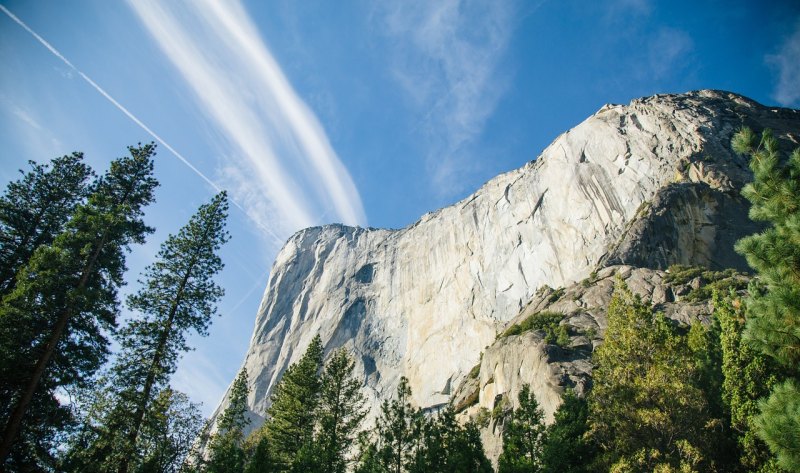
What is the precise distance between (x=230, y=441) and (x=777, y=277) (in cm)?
3084

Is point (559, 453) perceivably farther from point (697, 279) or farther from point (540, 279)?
point (540, 279)

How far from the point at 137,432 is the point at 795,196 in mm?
23517

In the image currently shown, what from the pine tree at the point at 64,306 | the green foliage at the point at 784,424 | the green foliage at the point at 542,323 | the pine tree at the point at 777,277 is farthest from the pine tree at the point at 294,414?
the pine tree at the point at 777,277

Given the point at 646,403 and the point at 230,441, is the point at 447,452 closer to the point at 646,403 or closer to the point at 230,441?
the point at 646,403

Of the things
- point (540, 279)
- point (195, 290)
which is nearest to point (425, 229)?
point (540, 279)

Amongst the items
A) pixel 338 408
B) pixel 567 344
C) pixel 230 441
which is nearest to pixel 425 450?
pixel 338 408

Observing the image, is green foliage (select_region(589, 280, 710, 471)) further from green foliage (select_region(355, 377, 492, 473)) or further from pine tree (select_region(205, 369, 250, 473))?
pine tree (select_region(205, 369, 250, 473))

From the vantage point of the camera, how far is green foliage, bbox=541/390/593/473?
1723 cm

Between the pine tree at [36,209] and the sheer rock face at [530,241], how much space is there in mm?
51146

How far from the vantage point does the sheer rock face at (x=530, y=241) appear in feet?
174

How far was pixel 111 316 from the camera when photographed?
70.2 ft

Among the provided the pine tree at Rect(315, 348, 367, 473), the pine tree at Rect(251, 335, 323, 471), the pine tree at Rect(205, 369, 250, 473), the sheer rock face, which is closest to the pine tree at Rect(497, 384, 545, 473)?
the pine tree at Rect(315, 348, 367, 473)

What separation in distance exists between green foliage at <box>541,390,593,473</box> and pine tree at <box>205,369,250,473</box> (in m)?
12.8

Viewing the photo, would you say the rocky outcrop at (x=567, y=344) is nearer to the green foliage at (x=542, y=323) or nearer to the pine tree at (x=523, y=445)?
the green foliage at (x=542, y=323)
